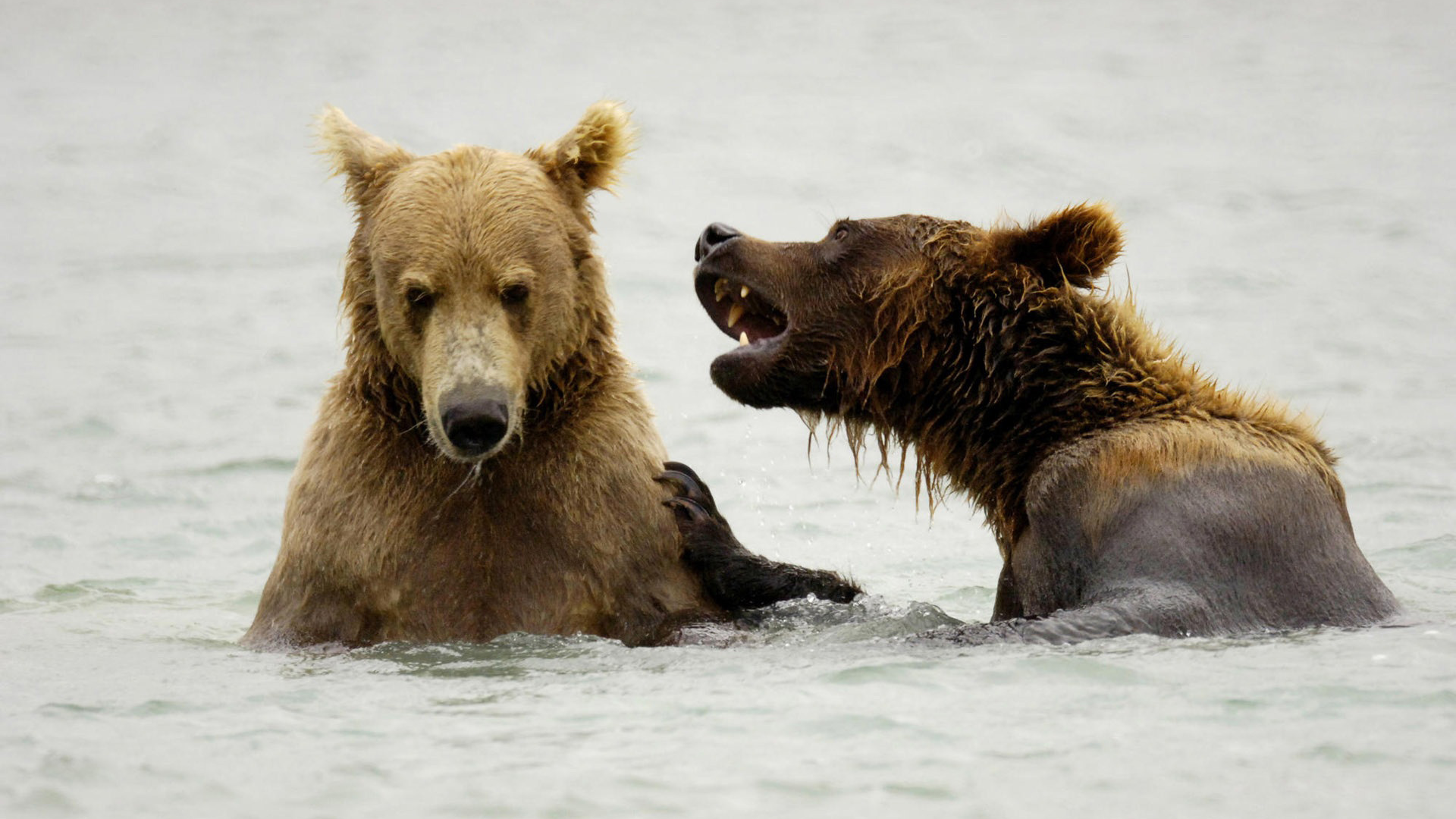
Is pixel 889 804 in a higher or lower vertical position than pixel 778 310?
lower

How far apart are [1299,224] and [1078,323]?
46.4 ft

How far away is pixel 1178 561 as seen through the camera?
255 inches

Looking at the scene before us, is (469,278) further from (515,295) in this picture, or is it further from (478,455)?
(478,455)

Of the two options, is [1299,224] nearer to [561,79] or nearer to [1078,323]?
[561,79]

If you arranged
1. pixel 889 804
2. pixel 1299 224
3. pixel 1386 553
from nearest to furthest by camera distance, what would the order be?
1. pixel 889 804
2. pixel 1386 553
3. pixel 1299 224

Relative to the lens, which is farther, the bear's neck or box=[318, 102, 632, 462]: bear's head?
the bear's neck

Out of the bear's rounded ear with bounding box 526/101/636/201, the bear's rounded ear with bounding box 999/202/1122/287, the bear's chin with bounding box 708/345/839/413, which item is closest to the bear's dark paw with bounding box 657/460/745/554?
the bear's chin with bounding box 708/345/839/413

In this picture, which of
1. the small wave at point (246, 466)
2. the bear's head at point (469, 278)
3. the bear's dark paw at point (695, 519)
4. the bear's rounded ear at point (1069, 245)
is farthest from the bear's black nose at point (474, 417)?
the small wave at point (246, 466)

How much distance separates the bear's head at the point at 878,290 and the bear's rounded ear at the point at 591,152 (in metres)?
0.56

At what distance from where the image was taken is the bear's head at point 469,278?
6527mm

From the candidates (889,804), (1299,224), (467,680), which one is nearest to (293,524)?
(467,680)

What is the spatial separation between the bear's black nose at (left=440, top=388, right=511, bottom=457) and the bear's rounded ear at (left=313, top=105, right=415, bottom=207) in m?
1.07

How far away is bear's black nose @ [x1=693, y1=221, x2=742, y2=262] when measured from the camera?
7605 mm

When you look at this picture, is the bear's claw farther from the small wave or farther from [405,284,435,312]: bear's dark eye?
the small wave
